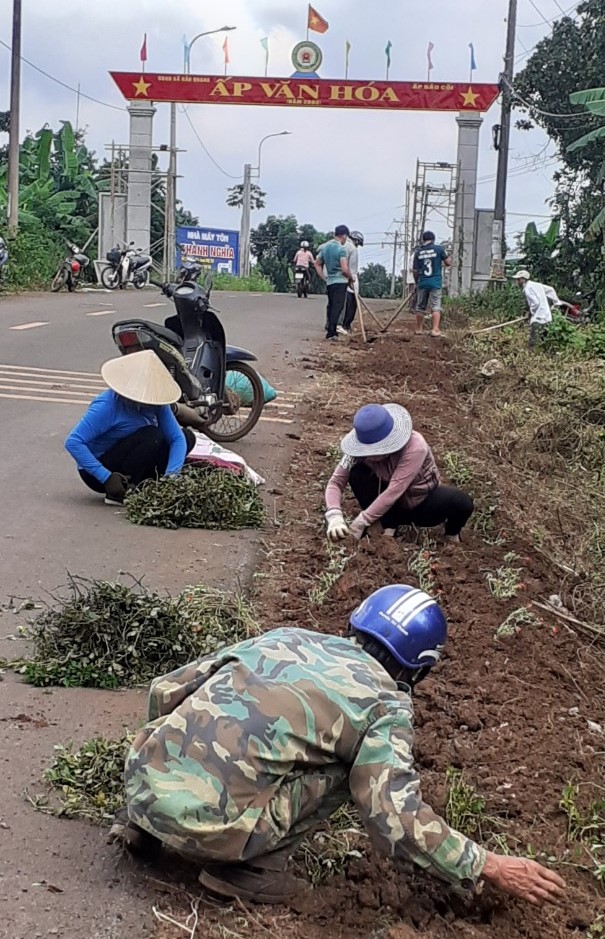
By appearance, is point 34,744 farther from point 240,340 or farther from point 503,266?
point 503,266

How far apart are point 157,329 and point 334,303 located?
33.7 feet

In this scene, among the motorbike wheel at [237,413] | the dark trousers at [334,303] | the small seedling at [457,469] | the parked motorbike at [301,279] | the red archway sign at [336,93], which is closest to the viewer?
the small seedling at [457,469]

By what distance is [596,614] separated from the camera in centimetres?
576

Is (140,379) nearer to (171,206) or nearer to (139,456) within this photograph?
(139,456)

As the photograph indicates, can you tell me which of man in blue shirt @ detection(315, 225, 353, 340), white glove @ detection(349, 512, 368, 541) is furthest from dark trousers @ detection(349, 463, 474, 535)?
man in blue shirt @ detection(315, 225, 353, 340)

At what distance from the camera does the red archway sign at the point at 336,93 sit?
1259 inches

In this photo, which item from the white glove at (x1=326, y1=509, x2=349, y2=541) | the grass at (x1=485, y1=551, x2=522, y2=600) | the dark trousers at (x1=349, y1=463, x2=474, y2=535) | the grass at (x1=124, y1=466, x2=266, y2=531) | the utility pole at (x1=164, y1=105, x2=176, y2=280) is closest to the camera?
the grass at (x1=485, y1=551, x2=522, y2=600)

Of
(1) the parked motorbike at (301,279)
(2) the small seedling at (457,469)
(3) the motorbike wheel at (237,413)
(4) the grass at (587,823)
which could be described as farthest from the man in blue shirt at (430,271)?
(4) the grass at (587,823)

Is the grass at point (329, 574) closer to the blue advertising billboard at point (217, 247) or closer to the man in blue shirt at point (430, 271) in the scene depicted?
the man in blue shirt at point (430, 271)

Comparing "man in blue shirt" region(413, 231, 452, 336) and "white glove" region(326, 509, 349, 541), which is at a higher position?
"man in blue shirt" region(413, 231, 452, 336)

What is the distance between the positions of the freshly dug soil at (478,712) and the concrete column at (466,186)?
81.6ft

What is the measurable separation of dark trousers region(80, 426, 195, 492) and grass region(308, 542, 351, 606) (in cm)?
135

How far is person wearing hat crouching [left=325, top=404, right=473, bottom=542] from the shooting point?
587 centimetres

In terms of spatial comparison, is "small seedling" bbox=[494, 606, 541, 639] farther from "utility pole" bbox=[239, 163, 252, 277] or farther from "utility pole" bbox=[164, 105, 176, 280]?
"utility pole" bbox=[239, 163, 252, 277]
